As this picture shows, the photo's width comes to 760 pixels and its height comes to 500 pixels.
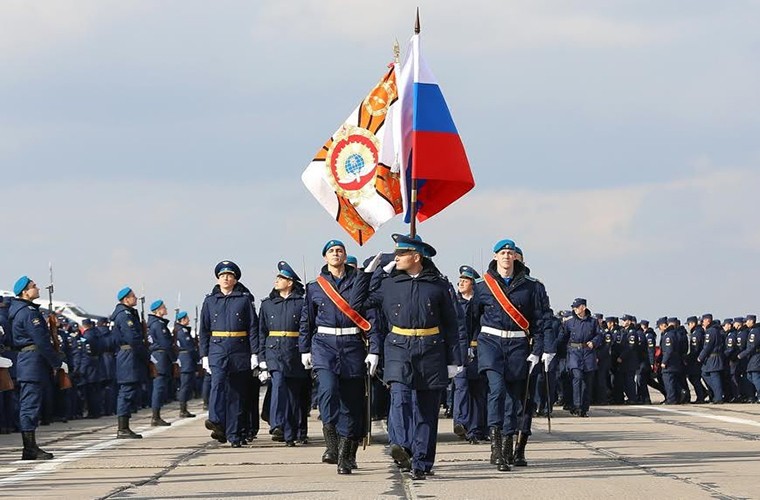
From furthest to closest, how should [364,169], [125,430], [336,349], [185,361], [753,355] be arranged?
1. [753,355]
2. [185,361]
3. [125,430]
4. [364,169]
5. [336,349]

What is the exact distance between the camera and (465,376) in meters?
17.9

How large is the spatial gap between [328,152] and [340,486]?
26.3 feet

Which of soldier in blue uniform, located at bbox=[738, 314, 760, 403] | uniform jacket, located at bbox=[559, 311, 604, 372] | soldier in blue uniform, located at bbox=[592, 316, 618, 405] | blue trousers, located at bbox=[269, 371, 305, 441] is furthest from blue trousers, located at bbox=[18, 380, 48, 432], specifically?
soldier in blue uniform, located at bbox=[738, 314, 760, 403]

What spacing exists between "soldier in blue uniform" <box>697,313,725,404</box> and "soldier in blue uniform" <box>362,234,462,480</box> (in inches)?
831

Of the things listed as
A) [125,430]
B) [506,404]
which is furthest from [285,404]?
[506,404]

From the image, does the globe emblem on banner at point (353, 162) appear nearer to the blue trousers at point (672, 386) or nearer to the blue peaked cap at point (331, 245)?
the blue peaked cap at point (331, 245)

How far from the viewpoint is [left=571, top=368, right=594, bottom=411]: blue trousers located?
1030 inches

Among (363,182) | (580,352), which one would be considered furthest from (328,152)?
(580,352)

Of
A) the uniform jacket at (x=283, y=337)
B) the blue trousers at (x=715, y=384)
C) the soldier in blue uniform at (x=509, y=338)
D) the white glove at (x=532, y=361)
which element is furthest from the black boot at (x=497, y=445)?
the blue trousers at (x=715, y=384)

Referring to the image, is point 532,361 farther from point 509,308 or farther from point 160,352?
point 160,352

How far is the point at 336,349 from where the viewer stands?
44.6 feet

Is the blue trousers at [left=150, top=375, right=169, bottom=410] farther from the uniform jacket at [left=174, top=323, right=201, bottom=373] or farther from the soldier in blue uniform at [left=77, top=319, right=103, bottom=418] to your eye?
the soldier in blue uniform at [left=77, top=319, right=103, bottom=418]

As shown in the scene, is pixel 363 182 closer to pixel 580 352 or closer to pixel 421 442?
pixel 421 442

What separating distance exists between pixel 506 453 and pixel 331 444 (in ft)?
5.93
